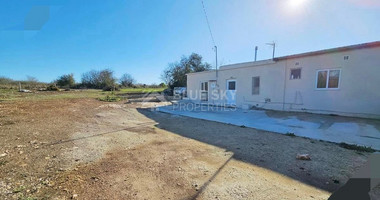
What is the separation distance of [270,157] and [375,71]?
6558 millimetres

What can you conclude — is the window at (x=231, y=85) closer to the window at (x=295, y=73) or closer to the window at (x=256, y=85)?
the window at (x=256, y=85)

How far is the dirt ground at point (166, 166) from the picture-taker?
213 centimetres

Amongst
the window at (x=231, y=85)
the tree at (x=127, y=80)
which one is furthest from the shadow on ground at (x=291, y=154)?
the tree at (x=127, y=80)

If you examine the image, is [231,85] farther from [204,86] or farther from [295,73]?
[295,73]

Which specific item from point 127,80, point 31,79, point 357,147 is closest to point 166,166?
point 357,147

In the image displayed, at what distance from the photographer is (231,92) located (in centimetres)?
1080

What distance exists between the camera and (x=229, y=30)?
8.13 m

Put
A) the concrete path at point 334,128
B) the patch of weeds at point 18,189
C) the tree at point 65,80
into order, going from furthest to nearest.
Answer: the tree at point 65,80 < the concrete path at point 334,128 < the patch of weeds at point 18,189

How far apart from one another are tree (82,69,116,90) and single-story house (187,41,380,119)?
79.6 feet

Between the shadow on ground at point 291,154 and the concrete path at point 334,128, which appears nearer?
the shadow on ground at point 291,154

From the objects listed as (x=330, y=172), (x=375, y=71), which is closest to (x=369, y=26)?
(x=375, y=71)

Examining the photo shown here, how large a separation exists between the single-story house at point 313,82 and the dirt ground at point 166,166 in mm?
4302

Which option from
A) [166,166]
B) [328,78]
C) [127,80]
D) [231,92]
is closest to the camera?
[166,166]

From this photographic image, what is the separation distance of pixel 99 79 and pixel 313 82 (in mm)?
32519
